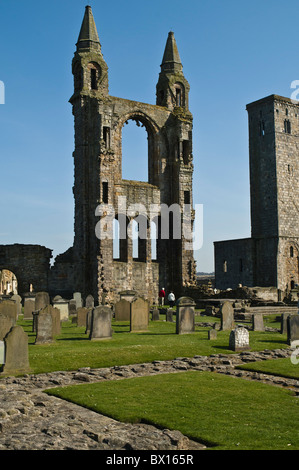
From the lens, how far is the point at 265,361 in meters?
12.6

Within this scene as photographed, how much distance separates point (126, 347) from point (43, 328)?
8.23 feet

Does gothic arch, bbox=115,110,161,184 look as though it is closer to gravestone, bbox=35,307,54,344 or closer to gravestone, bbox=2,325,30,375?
gravestone, bbox=35,307,54,344

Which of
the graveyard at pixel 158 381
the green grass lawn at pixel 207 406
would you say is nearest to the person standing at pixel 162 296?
the graveyard at pixel 158 381

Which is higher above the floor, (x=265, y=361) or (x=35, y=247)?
(x=35, y=247)

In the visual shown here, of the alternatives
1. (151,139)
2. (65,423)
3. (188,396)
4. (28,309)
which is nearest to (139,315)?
→ (28,309)

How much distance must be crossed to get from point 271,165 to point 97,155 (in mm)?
17726

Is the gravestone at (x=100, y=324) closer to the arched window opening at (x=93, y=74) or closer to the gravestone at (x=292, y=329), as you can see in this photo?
the gravestone at (x=292, y=329)

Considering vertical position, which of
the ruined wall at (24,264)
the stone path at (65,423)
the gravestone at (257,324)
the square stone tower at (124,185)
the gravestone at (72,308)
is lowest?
the stone path at (65,423)

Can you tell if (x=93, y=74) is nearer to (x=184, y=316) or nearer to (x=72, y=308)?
(x=72, y=308)

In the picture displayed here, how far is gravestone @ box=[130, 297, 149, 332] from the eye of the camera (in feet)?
58.4

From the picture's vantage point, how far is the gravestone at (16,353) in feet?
36.2

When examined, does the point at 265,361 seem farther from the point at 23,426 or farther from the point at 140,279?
the point at 140,279

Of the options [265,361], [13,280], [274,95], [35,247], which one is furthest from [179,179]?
[265,361]

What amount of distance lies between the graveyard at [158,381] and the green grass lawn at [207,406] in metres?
0.02
